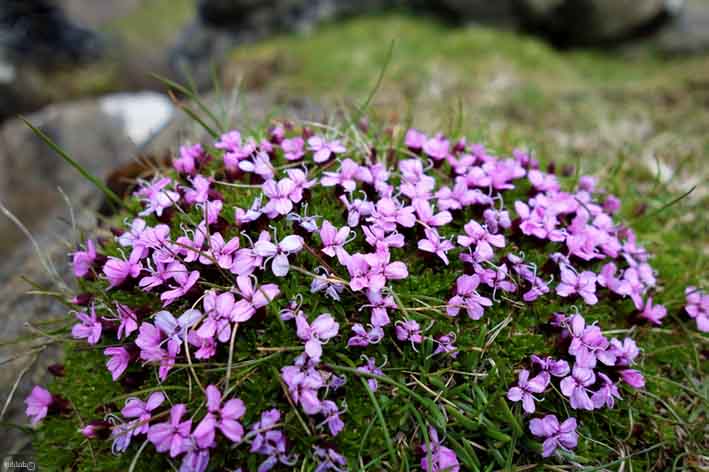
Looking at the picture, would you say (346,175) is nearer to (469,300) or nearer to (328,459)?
(469,300)

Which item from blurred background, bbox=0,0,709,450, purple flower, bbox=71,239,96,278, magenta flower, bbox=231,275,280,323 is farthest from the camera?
blurred background, bbox=0,0,709,450

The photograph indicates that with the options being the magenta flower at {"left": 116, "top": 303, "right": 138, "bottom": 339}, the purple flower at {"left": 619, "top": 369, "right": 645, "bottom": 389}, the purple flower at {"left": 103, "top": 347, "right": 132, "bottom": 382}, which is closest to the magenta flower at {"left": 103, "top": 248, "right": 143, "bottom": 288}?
the magenta flower at {"left": 116, "top": 303, "right": 138, "bottom": 339}

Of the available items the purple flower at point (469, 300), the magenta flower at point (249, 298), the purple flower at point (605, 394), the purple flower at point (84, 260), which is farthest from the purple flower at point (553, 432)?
the purple flower at point (84, 260)

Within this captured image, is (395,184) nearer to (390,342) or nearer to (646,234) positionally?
(390,342)

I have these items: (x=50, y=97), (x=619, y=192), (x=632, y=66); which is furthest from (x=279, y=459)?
(x=50, y=97)

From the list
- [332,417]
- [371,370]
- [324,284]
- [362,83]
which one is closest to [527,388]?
[371,370]

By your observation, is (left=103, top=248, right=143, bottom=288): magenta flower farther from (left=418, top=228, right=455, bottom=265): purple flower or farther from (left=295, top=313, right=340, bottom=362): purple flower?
(left=418, top=228, right=455, bottom=265): purple flower
